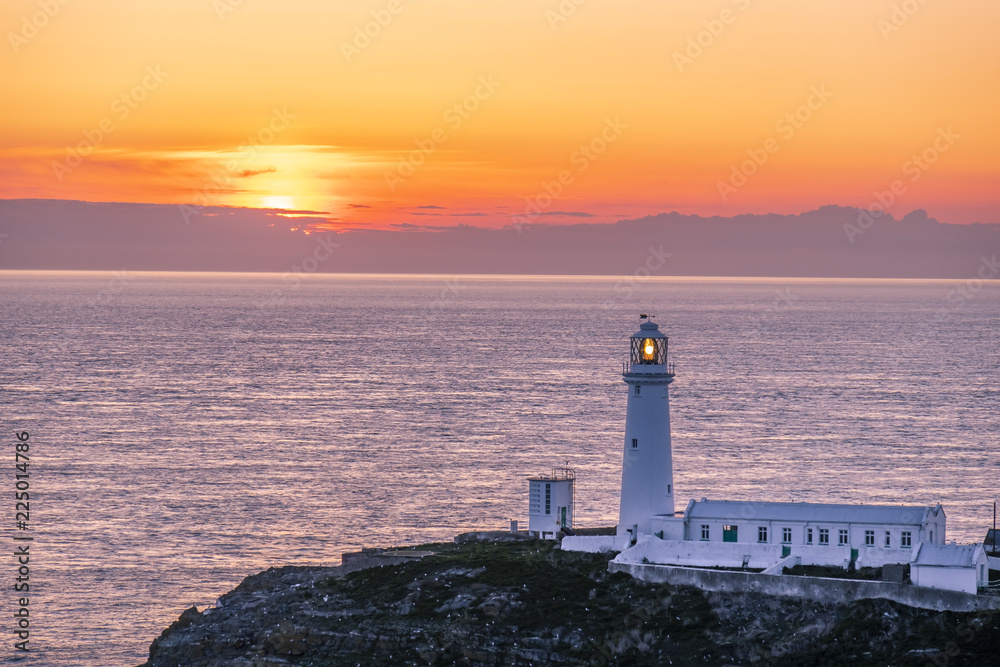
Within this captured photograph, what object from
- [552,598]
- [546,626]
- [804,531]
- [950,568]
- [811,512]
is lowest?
[546,626]

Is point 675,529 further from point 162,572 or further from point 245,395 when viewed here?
point 245,395

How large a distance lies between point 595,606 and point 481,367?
411 feet

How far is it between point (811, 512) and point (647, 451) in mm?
7001

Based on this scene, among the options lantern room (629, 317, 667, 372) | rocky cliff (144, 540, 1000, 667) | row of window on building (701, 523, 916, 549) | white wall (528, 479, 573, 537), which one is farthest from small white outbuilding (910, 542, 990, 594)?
white wall (528, 479, 573, 537)

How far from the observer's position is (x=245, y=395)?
139750mm

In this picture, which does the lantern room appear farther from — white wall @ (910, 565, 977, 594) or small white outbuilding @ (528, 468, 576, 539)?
white wall @ (910, 565, 977, 594)

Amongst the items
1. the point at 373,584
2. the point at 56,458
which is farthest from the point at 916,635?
the point at 56,458

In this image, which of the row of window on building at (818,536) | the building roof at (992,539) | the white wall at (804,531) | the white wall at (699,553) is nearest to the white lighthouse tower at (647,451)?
the white wall at (804,531)

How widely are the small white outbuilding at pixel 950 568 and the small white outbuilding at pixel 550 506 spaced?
55.2 feet

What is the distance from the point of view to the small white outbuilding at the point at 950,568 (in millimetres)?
42406

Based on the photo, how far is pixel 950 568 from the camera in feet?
140

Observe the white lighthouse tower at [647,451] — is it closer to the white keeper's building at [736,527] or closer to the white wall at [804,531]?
the white keeper's building at [736,527]

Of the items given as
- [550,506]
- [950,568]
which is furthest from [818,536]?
[550,506]

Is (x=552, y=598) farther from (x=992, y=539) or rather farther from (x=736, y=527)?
(x=992, y=539)
